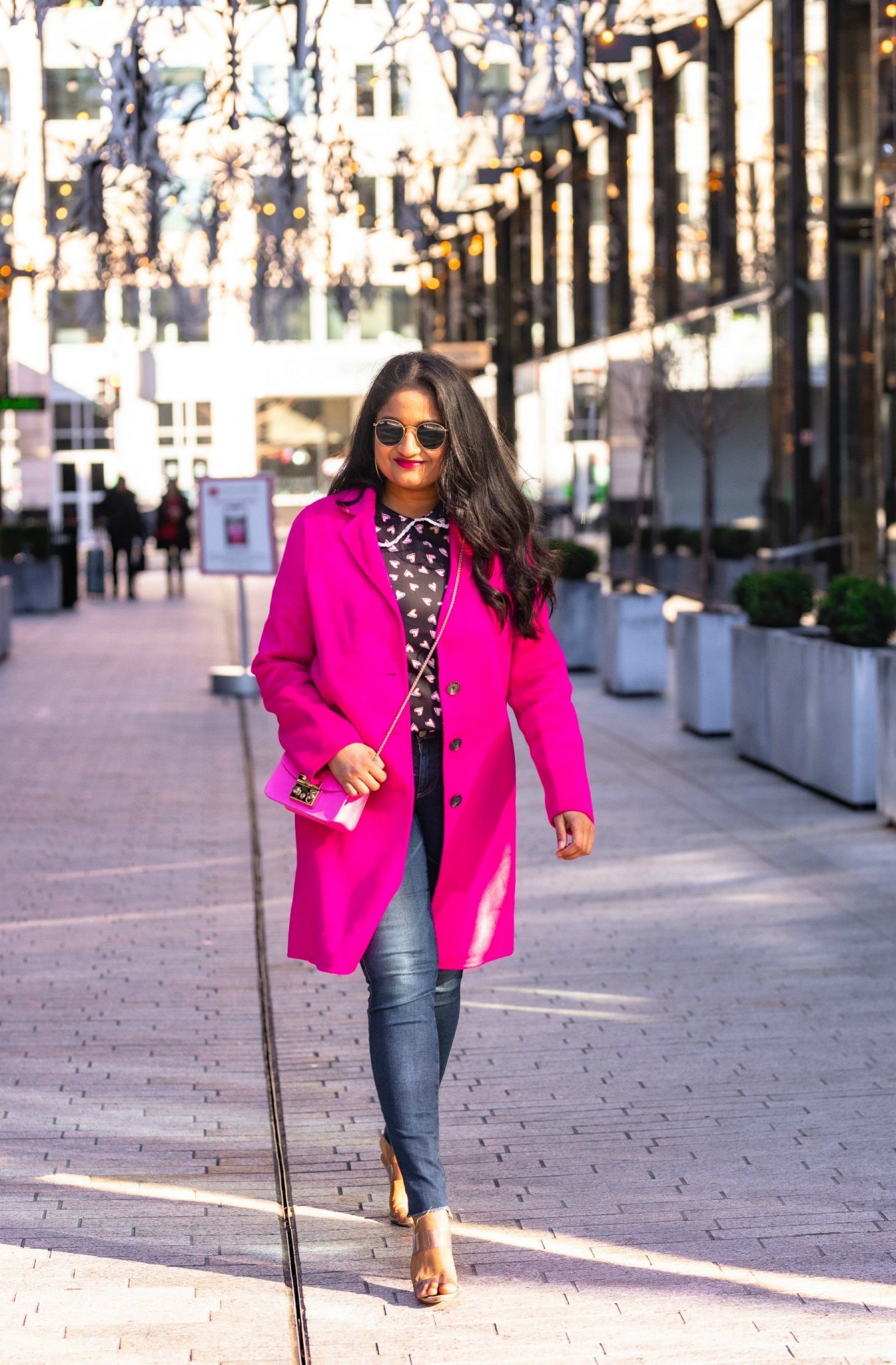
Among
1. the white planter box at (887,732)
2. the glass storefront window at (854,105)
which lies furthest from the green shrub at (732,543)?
the white planter box at (887,732)

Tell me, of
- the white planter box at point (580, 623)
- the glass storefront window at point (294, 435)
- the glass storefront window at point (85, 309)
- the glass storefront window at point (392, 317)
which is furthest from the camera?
the glass storefront window at point (294, 435)

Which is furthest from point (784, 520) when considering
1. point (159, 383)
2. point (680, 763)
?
point (159, 383)

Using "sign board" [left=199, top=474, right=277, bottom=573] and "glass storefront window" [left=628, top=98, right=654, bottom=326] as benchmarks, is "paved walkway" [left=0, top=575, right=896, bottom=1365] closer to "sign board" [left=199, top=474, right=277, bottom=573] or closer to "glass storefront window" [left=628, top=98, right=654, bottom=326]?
"sign board" [left=199, top=474, right=277, bottom=573]

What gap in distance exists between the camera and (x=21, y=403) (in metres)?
26.3

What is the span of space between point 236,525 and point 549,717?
12534 millimetres

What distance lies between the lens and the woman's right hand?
3.84 m

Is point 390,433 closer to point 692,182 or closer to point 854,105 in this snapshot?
point 854,105

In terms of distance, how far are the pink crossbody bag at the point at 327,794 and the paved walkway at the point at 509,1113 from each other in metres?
0.94

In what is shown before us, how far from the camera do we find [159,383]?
63469 mm

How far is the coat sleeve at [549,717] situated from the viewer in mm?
4102

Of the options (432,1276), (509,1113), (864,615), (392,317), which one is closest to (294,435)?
(392,317)

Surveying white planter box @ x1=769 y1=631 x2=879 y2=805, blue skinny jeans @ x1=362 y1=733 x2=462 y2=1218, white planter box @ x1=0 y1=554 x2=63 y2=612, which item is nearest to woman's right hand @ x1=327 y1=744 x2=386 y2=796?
blue skinny jeans @ x1=362 y1=733 x2=462 y2=1218

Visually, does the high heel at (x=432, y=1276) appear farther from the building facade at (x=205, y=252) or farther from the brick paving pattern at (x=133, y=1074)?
the building facade at (x=205, y=252)

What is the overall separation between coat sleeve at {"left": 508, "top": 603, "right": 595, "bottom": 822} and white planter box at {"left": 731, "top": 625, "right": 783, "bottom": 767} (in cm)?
703
